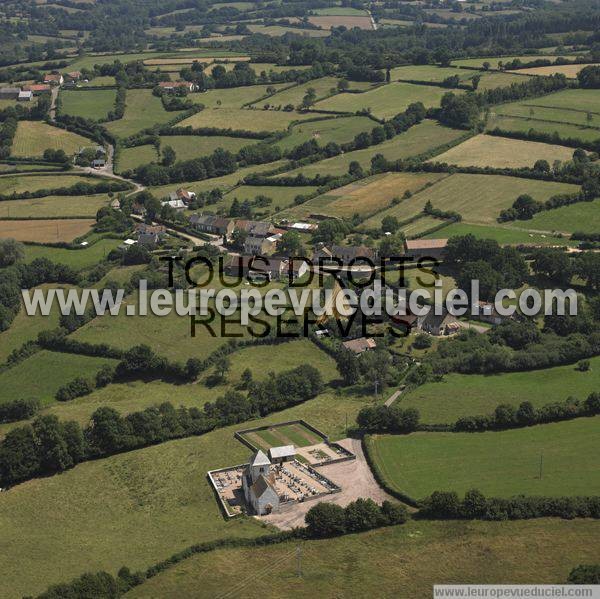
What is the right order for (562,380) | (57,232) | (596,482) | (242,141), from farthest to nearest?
(242,141)
(57,232)
(562,380)
(596,482)

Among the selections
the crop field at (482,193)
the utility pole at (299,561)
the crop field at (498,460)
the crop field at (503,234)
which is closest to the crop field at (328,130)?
the crop field at (482,193)

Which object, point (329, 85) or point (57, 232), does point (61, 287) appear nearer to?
point (57, 232)

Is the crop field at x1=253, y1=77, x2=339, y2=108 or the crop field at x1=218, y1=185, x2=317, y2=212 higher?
the crop field at x1=253, y1=77, x2=339, y2=108

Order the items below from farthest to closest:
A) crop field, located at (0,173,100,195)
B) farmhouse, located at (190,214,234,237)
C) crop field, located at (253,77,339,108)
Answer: crop field, located at (253,77,339,108), crop field, located at (0,173,100,195), farmhouse, located at (190,214,234,237)

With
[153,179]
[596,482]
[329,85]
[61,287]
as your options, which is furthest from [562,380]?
[329,85]

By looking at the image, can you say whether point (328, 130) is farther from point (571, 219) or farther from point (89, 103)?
point (571, 219)

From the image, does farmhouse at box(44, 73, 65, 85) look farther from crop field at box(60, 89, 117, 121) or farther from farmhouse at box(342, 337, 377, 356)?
farmhouse at box(342, 337, 377, 356)

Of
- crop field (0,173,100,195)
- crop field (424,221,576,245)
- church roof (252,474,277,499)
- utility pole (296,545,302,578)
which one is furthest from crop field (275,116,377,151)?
utility pole (296,545,302,578)
